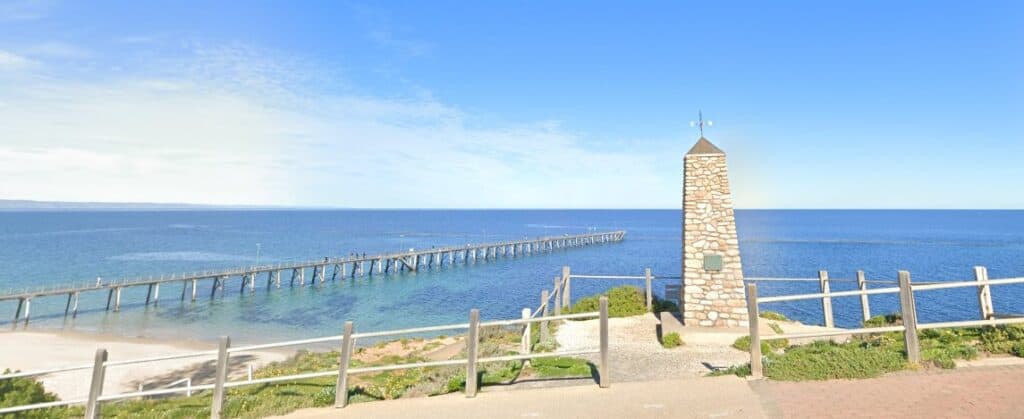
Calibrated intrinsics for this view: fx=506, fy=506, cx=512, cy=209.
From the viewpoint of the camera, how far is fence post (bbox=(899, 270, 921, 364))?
7.57 metres

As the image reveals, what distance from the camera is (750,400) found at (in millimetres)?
6949

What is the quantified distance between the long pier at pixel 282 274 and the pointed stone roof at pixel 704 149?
42626mm

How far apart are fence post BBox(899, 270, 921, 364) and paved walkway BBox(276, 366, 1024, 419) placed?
394 mm

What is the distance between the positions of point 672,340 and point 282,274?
5642cm

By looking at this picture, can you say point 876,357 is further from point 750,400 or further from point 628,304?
point 628,304

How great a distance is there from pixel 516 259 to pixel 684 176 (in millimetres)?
54979

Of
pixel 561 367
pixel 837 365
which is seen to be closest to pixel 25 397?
pixel 561 367

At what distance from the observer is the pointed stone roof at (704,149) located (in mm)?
13375

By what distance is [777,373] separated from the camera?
25.8ft

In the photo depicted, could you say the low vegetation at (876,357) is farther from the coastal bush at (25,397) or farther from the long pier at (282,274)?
the long pier at (282,274)

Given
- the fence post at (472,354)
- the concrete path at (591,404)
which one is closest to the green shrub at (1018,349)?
the concrete path at (591,404)

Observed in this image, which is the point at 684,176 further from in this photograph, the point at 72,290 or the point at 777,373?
the point at 72,290

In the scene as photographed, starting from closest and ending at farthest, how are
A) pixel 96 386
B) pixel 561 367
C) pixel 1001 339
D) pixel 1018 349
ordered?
1. pixel 96 386
2. pixel 1018 349
3. pixel 1001 339
4. pixel 561 367

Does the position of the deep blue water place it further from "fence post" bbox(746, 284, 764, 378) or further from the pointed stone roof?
"fence post" bbox(746, 284, 764, 378)
